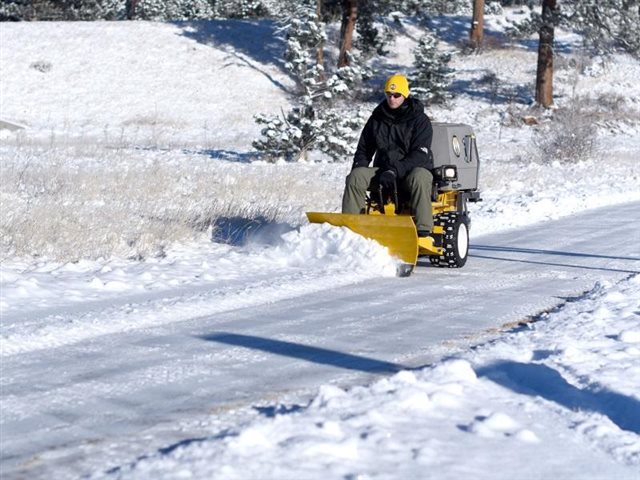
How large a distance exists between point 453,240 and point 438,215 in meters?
0.46

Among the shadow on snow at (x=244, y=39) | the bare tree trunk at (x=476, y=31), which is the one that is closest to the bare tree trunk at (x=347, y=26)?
the shadow on snow at (x=244, y=39)

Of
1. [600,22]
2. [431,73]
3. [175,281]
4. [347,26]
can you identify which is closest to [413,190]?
[175,281]

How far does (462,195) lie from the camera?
13273 mm

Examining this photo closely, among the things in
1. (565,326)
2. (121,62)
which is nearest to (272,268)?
(565,326)

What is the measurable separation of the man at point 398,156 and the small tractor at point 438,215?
19 cm

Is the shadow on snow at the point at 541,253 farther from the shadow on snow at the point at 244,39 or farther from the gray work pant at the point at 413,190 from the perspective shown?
the shadow on snow at the point at 244,39

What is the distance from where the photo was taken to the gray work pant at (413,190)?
1169cm

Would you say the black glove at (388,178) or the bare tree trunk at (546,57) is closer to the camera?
the black glove at (388,178)

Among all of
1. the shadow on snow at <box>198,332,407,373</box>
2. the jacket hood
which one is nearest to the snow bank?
the shadow on snow at <box>198,332,407,373</box>

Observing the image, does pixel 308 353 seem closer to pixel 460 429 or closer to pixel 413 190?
pixel 460 429

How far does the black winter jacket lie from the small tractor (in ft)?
1.05

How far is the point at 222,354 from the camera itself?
7.09m

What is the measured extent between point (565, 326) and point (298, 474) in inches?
159

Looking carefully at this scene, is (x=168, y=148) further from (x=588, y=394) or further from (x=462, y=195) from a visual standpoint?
(x=588, y=394)
